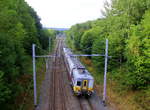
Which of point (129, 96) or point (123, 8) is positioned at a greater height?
point (123, 8)

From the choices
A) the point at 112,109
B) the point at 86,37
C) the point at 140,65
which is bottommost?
the point at 112,109

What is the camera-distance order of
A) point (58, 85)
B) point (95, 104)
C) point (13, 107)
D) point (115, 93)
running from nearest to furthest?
point (13, 107) → point (95, 104) → point (115, 93) → point (58, 85)

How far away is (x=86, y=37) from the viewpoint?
33656 millimetres

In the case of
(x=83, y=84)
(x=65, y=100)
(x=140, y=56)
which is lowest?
(x=65, y=100)

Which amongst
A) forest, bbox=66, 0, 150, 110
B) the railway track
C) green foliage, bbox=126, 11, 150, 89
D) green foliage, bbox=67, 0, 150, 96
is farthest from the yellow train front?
green foliage, bbox=126, 11, 150, 89

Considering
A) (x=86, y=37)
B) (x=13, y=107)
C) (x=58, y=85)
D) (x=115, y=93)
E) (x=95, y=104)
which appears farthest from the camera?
(x=86, y=37)

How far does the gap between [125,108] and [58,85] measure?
940 cm

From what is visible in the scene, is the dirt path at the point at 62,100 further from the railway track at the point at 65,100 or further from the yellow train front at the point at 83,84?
the yellow train front at the point at 83,84

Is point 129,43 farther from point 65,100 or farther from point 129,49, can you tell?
point 65,100

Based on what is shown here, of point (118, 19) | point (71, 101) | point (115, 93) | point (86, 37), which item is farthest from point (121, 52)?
point (86, 37)

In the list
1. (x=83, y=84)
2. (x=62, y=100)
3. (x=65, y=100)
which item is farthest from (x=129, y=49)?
(x=62, y=100)

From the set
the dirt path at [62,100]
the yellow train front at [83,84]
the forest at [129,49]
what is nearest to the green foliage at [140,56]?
the forest at [129,49]

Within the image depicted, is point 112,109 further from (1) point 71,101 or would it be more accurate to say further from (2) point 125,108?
(1) point 71,101

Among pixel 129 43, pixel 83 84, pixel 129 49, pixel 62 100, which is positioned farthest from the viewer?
pixel 62 100
